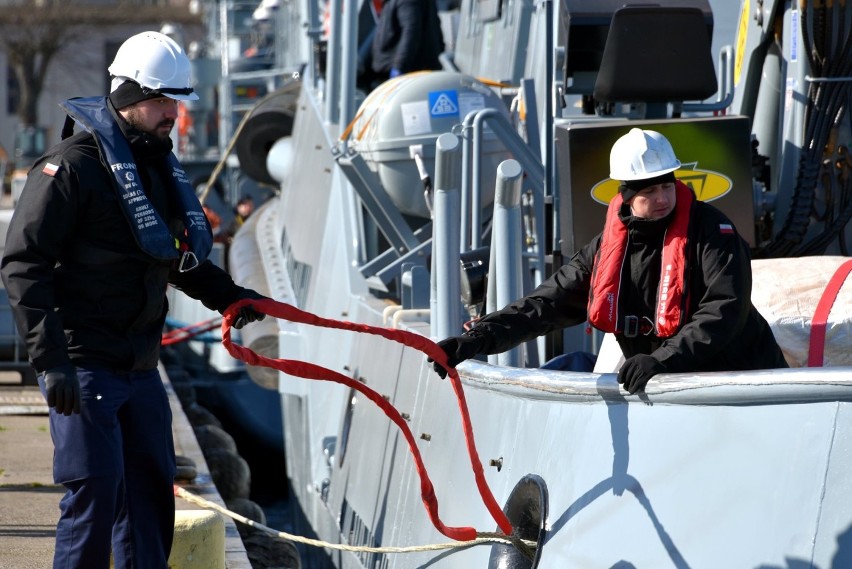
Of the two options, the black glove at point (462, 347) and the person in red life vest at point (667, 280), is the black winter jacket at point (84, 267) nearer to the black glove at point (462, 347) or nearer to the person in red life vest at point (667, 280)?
the black glove at point (462, 347)

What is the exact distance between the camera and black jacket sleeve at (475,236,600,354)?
4.54 m

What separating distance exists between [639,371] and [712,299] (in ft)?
0.96

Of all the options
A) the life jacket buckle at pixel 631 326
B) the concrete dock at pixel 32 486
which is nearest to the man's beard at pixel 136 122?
the life jacket buckle at pixel 631 326

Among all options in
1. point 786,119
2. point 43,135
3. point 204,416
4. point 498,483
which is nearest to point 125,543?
point 498,483

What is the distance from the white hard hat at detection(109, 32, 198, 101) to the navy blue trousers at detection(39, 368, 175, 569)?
888 millimetres

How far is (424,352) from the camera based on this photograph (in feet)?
15.1

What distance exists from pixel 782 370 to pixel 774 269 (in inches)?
55.2

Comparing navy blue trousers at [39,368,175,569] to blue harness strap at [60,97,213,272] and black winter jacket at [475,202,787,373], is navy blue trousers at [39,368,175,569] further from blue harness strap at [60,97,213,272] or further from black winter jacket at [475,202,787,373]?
black winter jacket at [475,202,787,373]

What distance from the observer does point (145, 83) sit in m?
4.46

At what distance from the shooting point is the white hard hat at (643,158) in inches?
163

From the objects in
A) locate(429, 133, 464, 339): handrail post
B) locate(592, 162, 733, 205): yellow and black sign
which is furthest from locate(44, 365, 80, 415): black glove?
locate(592, 162, 733, 205): yellow and black sign

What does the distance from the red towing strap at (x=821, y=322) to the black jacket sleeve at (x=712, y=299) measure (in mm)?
690

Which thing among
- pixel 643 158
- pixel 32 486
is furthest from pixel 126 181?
pixel 32 486

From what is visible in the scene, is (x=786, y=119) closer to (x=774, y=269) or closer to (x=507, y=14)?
(x=774, y=269)
